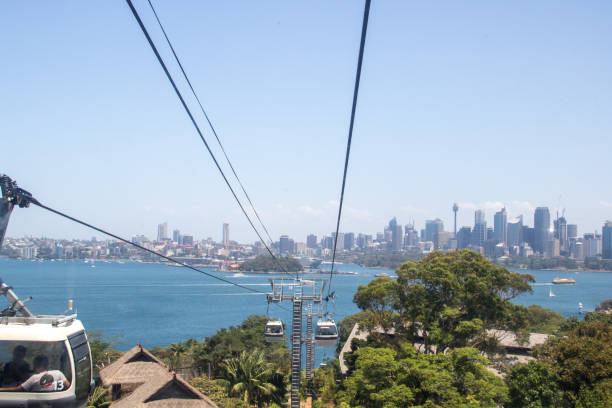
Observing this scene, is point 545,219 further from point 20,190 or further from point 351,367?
point 20,190

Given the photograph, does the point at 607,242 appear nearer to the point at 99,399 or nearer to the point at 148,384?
the point at 148,384

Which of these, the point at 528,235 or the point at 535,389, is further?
the point at 528,235

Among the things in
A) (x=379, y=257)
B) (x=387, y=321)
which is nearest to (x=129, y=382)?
(x=387, y=321)

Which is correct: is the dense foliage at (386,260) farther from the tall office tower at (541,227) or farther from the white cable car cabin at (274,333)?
the white cable car cabin at (274,333)

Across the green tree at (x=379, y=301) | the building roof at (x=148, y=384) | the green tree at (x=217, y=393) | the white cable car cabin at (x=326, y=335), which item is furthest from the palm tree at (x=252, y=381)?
the white cable car cabin at (x=326, y=335)

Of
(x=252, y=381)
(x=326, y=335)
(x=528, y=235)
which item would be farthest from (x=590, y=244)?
(x=252, y=381)

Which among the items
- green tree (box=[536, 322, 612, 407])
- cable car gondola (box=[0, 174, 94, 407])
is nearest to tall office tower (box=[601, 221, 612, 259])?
green tree (box=[536, 322, 612, 407])
